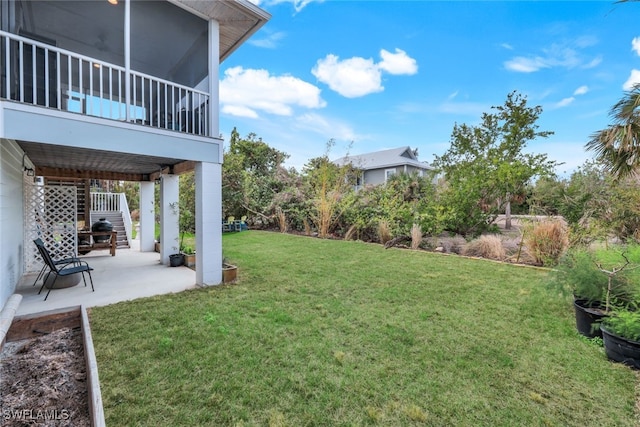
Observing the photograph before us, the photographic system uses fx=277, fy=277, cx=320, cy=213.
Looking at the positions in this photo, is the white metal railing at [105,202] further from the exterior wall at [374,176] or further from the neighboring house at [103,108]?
the exterior wall at [374,176]

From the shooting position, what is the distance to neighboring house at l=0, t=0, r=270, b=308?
3861mm

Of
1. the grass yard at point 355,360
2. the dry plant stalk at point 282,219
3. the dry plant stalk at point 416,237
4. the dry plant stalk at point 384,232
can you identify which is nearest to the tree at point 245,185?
the dry plant stalk at point 282,219

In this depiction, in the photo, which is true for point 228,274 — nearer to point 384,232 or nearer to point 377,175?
point 384,232

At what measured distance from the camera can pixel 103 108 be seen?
442 cm

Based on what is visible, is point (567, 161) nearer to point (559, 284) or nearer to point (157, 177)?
point (559, 284)

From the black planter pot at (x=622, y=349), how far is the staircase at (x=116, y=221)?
509 inches

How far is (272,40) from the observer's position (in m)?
11.8

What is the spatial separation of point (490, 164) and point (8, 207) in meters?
13.0

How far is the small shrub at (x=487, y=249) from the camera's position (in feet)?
25.4

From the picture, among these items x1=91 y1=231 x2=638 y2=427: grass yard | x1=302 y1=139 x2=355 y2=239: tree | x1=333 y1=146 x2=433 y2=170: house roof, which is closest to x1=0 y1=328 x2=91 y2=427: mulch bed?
x1=91 y1=231 x2=638 y2=427: grass yard

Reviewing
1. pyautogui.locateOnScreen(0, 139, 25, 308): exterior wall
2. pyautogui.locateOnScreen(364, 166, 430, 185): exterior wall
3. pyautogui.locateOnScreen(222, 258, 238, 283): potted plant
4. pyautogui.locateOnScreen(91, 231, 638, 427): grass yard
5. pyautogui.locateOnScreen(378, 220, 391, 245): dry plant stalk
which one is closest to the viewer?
pyautogui.locateOnScreen(91, 231, 638, 427): grass yard

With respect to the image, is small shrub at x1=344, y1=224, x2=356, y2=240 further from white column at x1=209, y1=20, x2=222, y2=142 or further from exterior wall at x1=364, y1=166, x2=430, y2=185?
exterior wall at x1=364, y1=166, x2=430, y2=185

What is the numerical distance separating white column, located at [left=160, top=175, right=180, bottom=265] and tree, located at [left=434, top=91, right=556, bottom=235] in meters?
8.71

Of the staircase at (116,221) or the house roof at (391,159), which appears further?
the house roof at (391,159)
